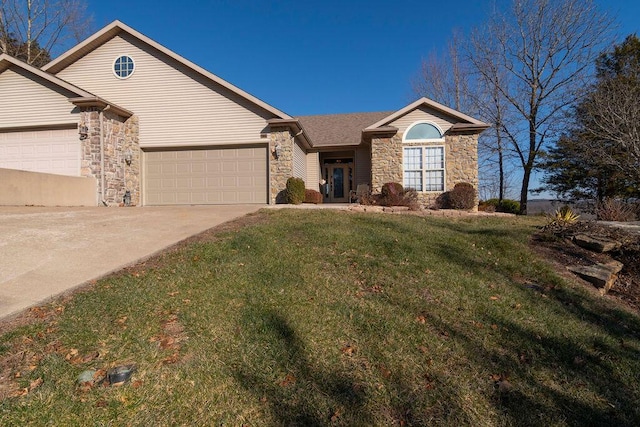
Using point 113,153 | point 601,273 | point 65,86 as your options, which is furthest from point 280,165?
point 601,273

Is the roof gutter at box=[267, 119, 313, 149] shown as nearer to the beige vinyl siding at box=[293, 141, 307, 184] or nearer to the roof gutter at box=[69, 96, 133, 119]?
the beige vinyl siding at box=[293, 141, 307, 184]

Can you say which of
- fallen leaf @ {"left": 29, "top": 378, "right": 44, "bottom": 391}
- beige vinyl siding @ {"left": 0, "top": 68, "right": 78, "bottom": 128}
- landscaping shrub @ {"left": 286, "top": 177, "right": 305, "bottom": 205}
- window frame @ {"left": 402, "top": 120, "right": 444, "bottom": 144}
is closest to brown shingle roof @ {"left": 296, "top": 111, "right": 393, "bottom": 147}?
window frame @ {"left": 402, "top": 120, "right": 444, "bottom": 144}

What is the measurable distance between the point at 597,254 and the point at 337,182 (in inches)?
534

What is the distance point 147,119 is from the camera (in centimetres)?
1412

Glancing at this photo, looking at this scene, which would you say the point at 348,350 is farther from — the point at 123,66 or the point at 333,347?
the point at 123,66

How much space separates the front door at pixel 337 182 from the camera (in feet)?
62.4

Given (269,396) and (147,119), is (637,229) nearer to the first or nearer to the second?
(269,396)

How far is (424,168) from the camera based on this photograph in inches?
595

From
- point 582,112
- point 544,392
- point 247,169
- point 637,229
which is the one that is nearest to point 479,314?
point 544,392

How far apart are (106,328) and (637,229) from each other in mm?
9386

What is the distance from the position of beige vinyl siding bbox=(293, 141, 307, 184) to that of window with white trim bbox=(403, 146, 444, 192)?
4526 millimetres

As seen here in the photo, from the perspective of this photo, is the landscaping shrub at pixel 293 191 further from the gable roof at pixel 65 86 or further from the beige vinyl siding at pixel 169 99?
the gable roof at pixel 65 86

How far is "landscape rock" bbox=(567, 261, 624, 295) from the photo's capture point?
516 centimetres

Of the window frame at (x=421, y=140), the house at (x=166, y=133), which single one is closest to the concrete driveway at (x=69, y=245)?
the house at (x=166, y=133)
